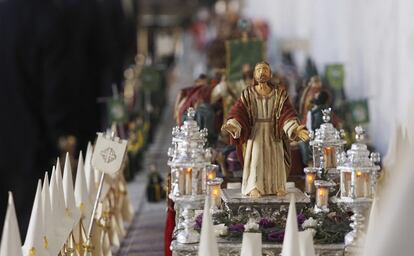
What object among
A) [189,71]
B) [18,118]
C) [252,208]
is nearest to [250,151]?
[252,208]

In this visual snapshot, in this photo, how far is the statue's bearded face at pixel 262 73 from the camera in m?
8.75

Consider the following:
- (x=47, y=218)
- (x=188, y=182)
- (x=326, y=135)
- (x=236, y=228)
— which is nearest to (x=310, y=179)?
(x=326, y=135)

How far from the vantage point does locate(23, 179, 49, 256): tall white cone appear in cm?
771

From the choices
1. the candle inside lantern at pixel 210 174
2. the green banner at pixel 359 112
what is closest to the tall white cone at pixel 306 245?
the candle inside lantern at pixel 210 174

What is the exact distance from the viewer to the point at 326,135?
972cm

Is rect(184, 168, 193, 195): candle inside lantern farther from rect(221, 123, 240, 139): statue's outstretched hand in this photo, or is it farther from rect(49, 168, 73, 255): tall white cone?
rect(49, 168, 73, 255): tall white cone

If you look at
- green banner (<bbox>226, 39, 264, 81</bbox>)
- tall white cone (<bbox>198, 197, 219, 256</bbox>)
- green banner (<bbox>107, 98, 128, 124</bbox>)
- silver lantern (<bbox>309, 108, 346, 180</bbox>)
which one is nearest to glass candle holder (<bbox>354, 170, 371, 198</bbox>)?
silver lantern (<bbox>309, 108, 346, 180</bbox>)

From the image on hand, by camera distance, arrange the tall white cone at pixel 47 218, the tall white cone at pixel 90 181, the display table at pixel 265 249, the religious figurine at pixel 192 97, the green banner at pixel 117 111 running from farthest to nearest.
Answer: the green banner at pixel 117 111
the religious figurine at pixel 192 97
the tall white cone at pixel 90 181
the tall white cone at pixel 47 218
the display table at pixel 265 249

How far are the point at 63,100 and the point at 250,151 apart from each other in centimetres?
1659

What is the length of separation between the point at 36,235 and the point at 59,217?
2.38 feet

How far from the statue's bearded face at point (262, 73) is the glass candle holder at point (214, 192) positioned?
3.14ft

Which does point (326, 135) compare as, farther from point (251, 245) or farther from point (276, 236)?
point (251, 245)

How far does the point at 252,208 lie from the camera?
8.65 meters

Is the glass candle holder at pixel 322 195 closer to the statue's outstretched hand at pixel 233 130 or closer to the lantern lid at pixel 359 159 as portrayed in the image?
the lantern lid at pixel 359 159
